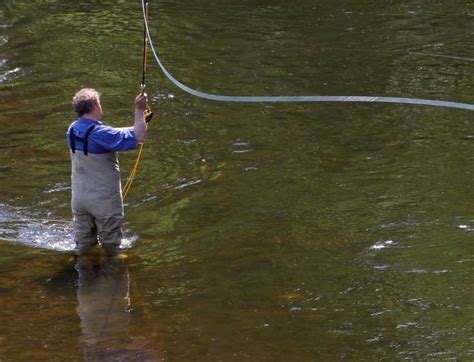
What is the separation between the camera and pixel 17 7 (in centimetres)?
1817

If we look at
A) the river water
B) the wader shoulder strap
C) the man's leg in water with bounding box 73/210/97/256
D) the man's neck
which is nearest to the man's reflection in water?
the river water

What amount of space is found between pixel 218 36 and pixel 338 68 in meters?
2.50

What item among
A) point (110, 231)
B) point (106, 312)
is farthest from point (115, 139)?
point (106, 312)

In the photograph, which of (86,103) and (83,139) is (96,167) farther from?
(86,103)

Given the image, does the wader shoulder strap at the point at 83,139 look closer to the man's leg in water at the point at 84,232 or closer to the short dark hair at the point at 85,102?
the short dark hair at the point at 85,102

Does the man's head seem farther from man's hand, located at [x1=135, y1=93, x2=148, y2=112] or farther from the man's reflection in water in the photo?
the man's reflection in water

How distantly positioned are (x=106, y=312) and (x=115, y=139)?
1269mm

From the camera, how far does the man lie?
7637 mm

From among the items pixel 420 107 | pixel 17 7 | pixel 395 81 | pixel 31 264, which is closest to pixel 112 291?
pixel 31 264

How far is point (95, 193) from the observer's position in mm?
7871

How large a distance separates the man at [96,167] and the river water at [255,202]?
305mm

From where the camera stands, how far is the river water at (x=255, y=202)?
691 cm

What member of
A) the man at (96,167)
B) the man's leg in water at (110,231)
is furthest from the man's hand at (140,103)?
the man's leg in water at (110,231)

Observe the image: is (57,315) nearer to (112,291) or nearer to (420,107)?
(112,291)
